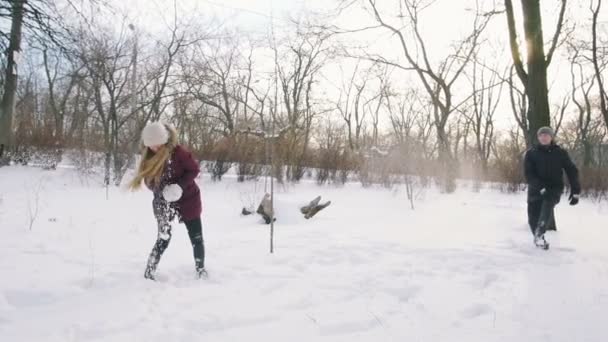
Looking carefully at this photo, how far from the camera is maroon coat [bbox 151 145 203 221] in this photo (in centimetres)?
317

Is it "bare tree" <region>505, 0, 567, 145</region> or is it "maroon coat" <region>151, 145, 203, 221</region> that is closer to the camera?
Answer: "maroon coat" <region>151, 145, 203, 221</region>

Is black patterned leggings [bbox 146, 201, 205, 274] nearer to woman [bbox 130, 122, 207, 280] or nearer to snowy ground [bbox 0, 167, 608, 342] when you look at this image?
woman [bbox 130, 122, 207, 280]

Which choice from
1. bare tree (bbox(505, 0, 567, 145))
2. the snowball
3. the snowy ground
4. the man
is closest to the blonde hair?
the snowball

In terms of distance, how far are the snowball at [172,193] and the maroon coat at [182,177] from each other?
9 centimetres

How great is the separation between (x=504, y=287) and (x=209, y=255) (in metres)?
2.84

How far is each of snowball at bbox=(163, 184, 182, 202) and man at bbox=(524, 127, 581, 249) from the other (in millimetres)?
4197

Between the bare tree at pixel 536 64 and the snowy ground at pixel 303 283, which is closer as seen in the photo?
the snowy ground at pixel 303 283

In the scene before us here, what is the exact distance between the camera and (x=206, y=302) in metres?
2.78

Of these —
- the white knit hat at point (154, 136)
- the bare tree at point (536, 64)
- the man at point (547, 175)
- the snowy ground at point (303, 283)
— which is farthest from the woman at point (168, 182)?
the bare tree at point (536, 64)

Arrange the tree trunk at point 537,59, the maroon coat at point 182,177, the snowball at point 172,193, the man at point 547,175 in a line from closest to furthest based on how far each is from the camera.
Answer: the snowball at point 172,193, the maroon coat at point 182,177, the man at point 547,175, the tree trunk at point 537,59

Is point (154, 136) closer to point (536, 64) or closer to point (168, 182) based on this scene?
point (168, 182)

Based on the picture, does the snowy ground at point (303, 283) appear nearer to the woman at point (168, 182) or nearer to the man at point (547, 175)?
the woman at point (168, 182)

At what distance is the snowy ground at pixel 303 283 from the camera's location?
2.38 metres

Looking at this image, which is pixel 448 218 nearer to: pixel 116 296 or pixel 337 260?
pixel 337 260
